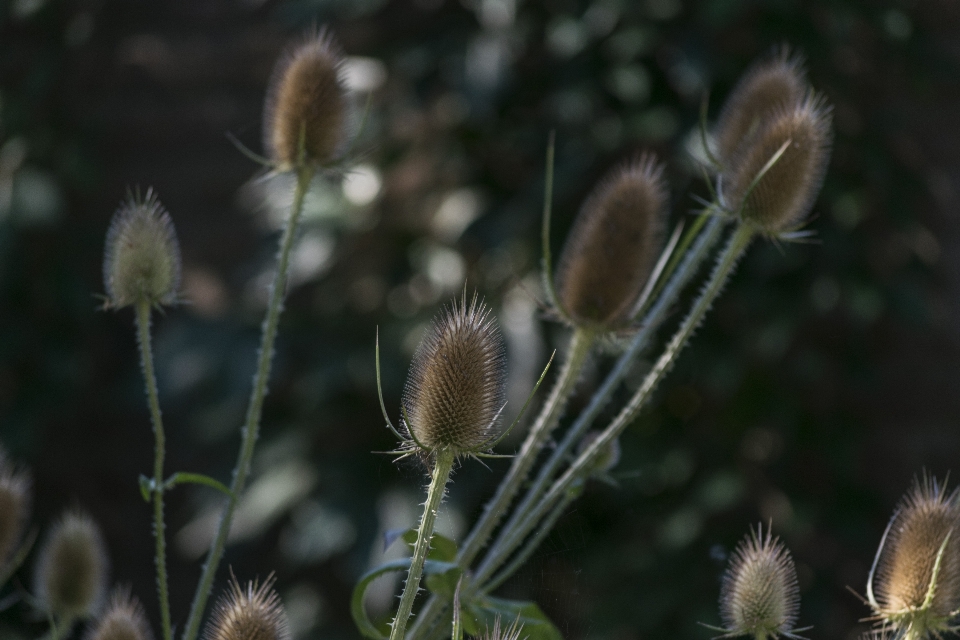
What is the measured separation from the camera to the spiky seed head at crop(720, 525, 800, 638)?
42cm

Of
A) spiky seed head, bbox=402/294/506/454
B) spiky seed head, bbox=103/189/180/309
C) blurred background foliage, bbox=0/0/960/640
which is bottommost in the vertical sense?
spiky seed head, bbox=402/294/506/454

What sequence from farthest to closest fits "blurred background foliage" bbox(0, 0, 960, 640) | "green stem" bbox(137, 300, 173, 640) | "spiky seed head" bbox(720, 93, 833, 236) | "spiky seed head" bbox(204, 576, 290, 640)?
1. "blurred background foliage" bbox(0, 0, 960, 640)
2. "spiky seed head" bbox(720, 93, 833, 236)
3. "green stem" bbox(137, 300, 173, 640)
4. "spiky seed head" bbox(204, 576, 290, 640)

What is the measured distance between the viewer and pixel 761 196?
630mm

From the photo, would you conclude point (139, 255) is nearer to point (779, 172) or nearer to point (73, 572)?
point (73, 572)

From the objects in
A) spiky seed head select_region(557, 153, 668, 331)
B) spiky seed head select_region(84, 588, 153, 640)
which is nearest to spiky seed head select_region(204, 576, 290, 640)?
spiky seed head select_region(84, 588, 153, 640)

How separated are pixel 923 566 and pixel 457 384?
22 cm

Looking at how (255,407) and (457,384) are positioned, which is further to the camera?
(255,407)

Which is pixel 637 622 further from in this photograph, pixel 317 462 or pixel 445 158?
pixel 445 158

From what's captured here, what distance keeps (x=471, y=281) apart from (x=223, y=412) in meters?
0.56

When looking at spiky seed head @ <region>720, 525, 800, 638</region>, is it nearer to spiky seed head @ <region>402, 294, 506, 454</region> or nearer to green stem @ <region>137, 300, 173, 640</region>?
spiky seed head @ <region>402, 294, 506, 454</region>

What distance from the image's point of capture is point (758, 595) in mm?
423

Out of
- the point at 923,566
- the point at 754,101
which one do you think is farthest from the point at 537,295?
the point at 923,566

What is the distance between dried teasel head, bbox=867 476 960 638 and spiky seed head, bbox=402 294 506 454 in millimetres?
188

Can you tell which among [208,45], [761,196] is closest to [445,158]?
[208,45]
